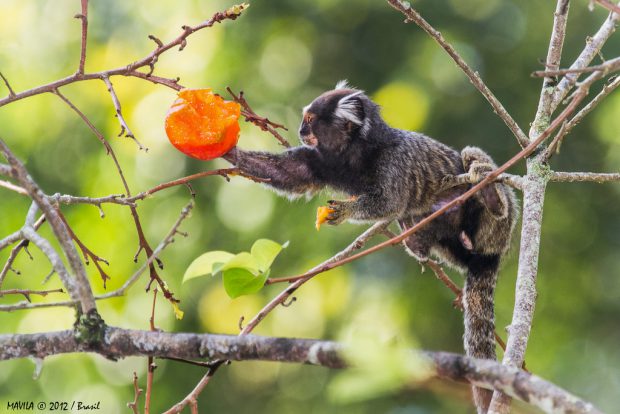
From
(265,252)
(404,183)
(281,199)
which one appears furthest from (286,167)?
(281,199)

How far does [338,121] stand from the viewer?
3.23 m

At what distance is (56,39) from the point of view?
7.08m

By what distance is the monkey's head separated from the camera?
3219mm

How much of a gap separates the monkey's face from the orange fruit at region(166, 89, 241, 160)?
81 cm

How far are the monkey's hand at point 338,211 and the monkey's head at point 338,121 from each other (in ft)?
1.00

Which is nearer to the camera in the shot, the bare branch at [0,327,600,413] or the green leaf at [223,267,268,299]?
the bare branch at [0,327,600,413]

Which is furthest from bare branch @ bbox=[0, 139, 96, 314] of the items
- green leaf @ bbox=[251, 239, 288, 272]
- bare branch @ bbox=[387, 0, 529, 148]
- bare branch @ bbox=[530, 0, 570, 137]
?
bare branch @ bbox=[530, 0, 570, 137]

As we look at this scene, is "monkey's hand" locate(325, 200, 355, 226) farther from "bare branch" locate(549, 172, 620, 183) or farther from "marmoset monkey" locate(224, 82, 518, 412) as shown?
"bare branch" locate(549, 172, 620, 183)

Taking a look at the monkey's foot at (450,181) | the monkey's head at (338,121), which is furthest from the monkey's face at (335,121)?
the monkey's foot at (450,181)

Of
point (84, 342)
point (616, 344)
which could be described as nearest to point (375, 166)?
point (84, 342)

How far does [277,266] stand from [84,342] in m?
4.78

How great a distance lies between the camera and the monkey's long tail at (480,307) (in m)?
3.01

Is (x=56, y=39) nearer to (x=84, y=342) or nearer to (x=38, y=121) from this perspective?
(x=38, y=121)

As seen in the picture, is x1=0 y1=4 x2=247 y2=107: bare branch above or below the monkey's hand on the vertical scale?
below
